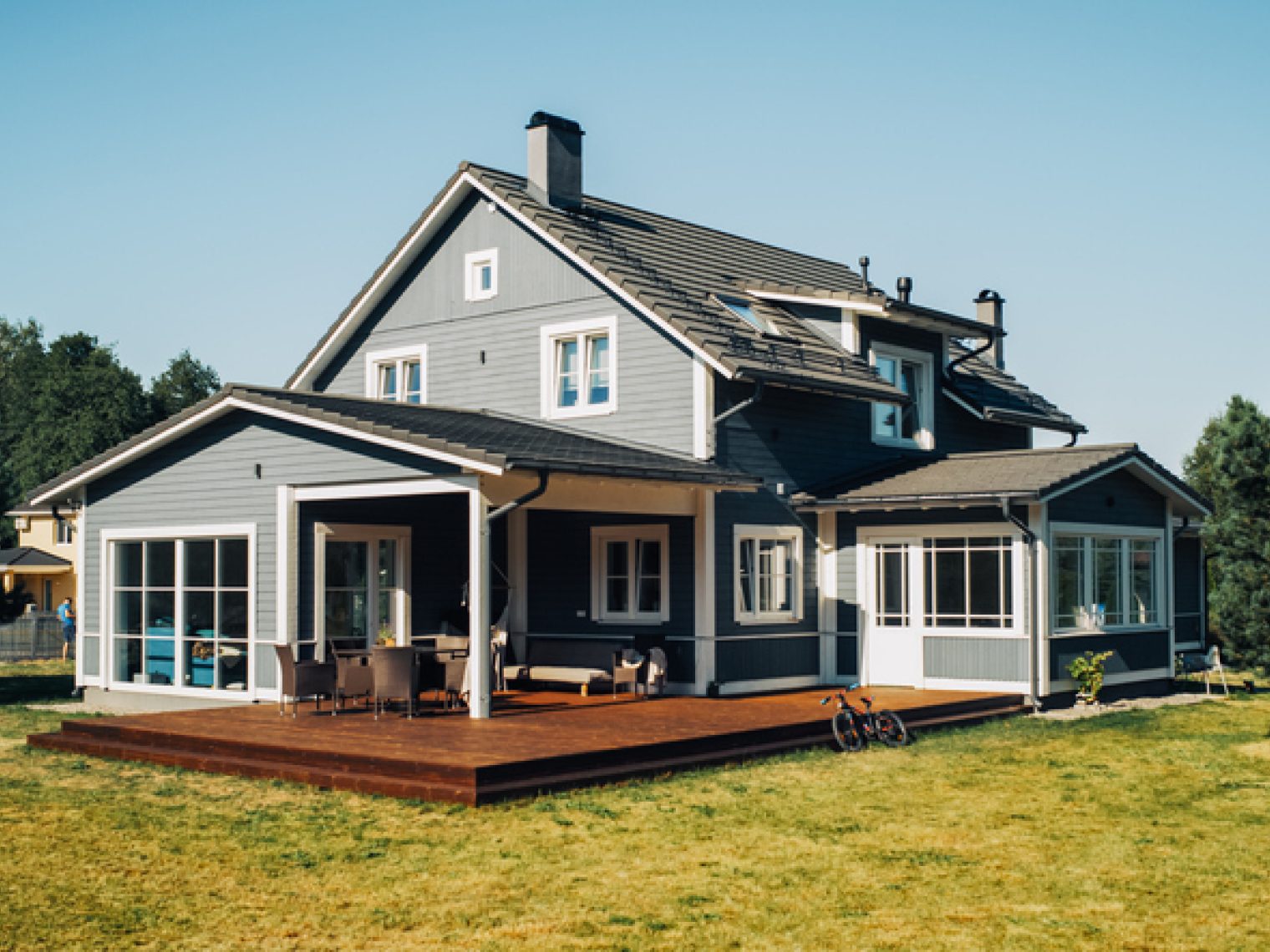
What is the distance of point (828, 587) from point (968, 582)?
1890mm

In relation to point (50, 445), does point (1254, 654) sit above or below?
below

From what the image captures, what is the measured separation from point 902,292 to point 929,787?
11947 mm

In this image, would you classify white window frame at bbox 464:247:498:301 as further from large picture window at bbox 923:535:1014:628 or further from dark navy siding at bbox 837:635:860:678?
large picture window at bbox 923:535:1014:628

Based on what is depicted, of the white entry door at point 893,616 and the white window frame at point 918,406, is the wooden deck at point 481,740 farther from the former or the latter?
the white window frame at point 918,406

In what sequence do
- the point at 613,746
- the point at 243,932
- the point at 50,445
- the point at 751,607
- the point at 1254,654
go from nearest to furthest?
the point at 243,932 < the point at 613,746 < the point at 751,607 < the point at 1254,654 < the point at 50,445

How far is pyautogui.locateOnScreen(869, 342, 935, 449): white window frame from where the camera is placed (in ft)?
66.8

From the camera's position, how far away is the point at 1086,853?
9.26 meters

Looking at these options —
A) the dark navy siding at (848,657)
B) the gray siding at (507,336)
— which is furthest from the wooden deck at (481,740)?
the gray siding at (507,336)

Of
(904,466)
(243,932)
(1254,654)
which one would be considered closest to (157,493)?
(904,466)

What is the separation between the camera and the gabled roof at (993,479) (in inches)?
672

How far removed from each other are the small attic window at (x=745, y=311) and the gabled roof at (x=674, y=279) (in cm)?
13

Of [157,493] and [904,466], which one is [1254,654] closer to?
[904,466]

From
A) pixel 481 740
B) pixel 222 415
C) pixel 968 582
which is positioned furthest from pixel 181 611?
pixel 968 582

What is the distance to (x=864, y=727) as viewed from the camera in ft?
46.5
